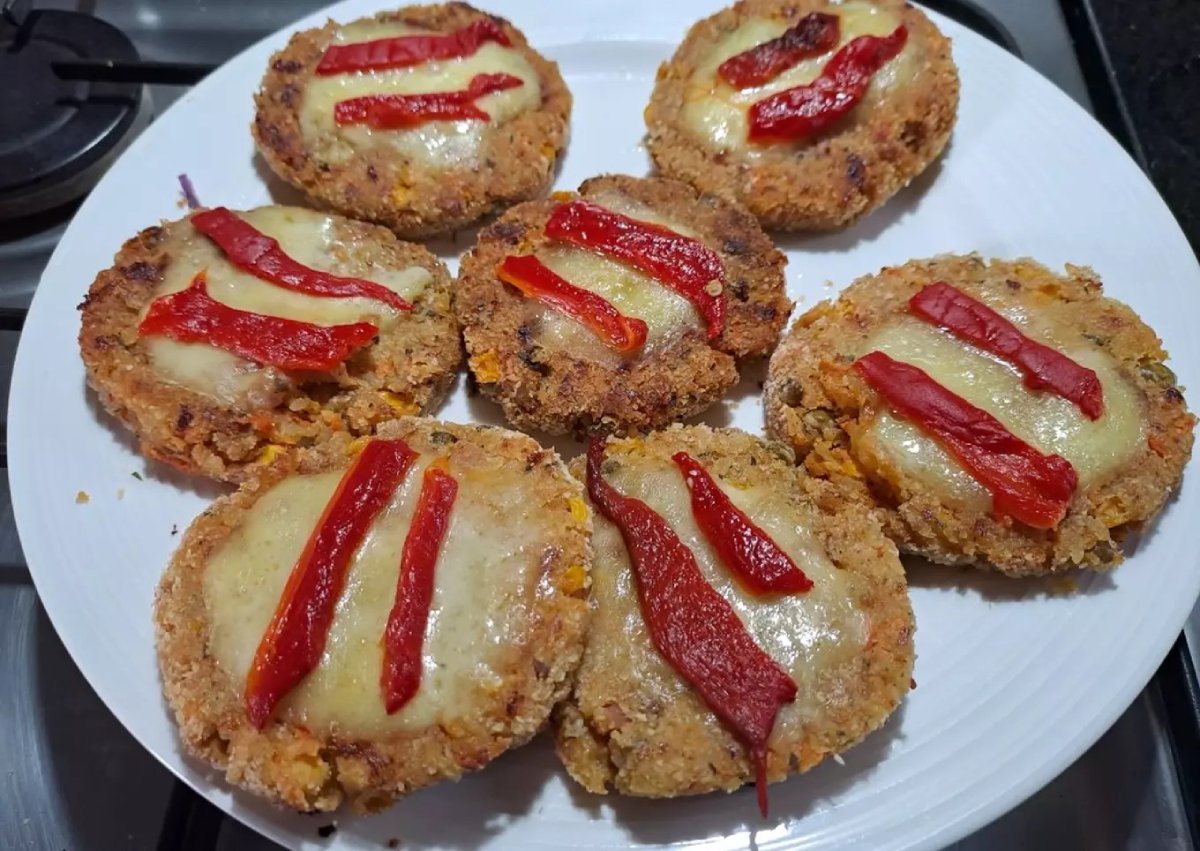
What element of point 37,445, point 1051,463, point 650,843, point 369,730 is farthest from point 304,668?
point 1051,463

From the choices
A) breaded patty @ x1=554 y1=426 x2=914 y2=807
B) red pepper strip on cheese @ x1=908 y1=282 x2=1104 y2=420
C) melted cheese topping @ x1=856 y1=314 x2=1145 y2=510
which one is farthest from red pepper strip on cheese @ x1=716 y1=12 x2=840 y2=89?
breaded patty @ x1=554 y1=426 x2=914 y2=807

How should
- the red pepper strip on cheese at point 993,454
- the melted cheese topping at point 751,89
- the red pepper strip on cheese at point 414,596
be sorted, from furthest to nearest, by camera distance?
the melted cheese topping at point 751,89, the red pepper strip on cheese at point 993,454, the red pepper strip on cheese at point 414,596

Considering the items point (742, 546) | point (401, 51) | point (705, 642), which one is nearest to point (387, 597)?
point (705, 642)

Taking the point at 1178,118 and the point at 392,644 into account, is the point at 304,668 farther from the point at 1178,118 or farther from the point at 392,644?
the point at 1178,118

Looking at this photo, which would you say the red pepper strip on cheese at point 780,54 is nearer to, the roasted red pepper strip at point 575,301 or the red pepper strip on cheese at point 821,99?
the red pepper strip on cheese at point 821,99

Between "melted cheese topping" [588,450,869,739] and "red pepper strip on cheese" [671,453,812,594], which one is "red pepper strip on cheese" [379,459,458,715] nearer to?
"melted cheese topping" [588,450,869,739]

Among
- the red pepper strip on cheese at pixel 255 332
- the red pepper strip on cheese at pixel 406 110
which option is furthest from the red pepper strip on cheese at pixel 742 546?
the red pepper strip on cheese at pixel 406 110

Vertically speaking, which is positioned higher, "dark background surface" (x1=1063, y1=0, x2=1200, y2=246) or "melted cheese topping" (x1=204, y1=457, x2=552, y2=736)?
"dark background surface" (x1=1063, y1=0, x2=1200, y2=246)
